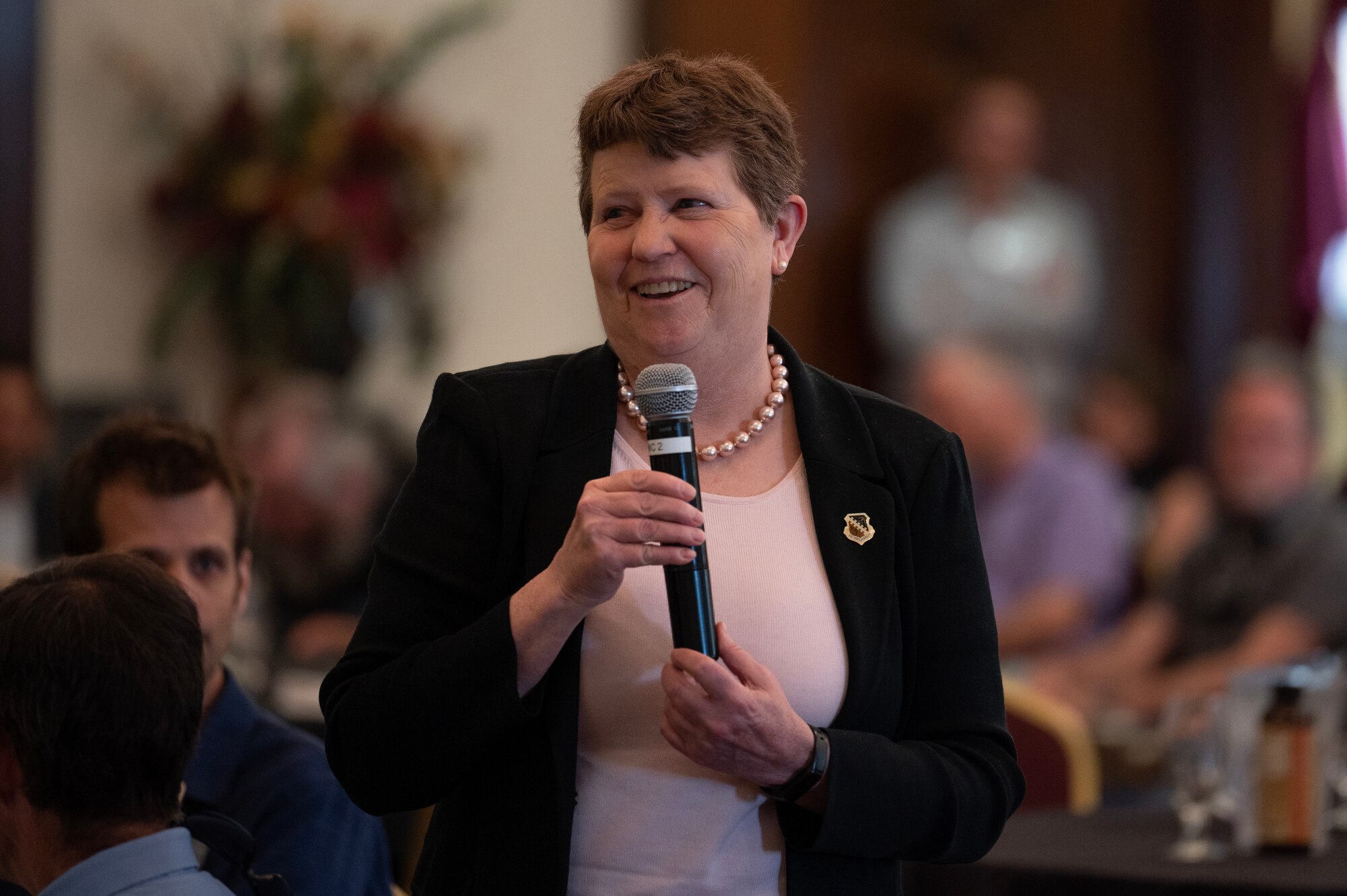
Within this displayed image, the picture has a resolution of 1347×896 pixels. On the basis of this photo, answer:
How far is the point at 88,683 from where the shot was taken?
140 cm

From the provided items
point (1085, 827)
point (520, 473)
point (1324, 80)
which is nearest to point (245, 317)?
point (1085, 827)

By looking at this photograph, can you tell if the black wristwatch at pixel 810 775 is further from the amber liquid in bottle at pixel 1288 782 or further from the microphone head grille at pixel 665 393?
the amber liquid in bottle at pixel 1288 782

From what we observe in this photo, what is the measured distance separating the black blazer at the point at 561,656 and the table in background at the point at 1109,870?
821 millimetres

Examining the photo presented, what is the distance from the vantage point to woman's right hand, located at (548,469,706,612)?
4.40 ft

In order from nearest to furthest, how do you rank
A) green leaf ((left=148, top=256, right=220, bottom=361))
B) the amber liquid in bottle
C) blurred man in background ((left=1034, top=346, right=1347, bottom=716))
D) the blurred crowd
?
the amber liquid in bottle → blurred man in background ((left=1034, top=346, right=1347, bottom=716)) → the blurred crowd → green leaf ((left=148, top=256, right=220, bottom=361))

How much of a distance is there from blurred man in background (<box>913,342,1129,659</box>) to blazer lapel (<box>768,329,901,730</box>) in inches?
148

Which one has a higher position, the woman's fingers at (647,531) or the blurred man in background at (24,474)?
the blurred man in background at (24,474)

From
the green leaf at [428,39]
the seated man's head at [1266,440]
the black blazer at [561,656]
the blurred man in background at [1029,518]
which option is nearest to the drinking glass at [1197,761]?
the black blazer at [561,656]

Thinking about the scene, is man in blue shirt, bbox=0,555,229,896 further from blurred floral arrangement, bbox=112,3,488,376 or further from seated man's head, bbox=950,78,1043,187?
seated man's head, bbox=950,78,1043,187

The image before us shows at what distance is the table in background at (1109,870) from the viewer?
225 cm

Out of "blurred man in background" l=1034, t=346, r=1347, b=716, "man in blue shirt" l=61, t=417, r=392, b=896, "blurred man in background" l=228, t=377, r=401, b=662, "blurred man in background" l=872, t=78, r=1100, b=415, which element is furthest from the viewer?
"blurred man in background" l=872, t=78, r=1100, b=415

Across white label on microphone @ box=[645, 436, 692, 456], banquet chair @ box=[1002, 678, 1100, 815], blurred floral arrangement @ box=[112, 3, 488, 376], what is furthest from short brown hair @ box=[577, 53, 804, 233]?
blurred floral arrangement @ box=[112, 3, 488, 376]

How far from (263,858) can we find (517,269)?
4.82 metres

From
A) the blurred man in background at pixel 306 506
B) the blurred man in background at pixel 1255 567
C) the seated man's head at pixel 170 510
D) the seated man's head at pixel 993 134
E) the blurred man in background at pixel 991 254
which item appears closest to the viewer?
the seated man's head at pixel 170 510
